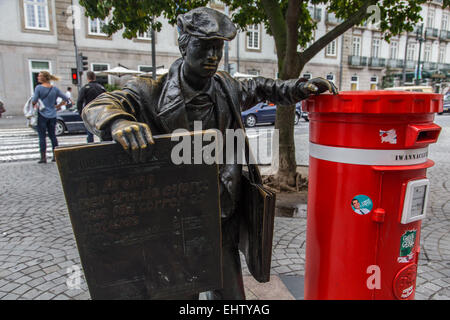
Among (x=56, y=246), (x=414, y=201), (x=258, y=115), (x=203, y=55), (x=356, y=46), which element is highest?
(x=356, y=46)

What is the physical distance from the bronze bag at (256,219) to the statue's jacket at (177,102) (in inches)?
2.9

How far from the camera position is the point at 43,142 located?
8.23m

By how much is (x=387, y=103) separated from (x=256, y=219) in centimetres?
85

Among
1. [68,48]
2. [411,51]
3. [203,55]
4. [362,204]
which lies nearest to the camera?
[203,55]

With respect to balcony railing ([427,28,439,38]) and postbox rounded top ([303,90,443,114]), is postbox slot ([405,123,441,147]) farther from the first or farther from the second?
balcony railing ([427,28,439,38])

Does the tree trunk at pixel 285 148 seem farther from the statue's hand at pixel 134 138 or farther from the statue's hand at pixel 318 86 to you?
the statue's hand at pixel 134 138

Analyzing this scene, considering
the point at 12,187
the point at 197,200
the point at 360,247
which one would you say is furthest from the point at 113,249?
the point at 12,187

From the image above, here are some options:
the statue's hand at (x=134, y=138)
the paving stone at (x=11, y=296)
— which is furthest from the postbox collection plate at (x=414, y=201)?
the paving stone at (x=11, y=296)

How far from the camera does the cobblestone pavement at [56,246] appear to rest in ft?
9.87

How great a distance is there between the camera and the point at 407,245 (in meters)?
1.89

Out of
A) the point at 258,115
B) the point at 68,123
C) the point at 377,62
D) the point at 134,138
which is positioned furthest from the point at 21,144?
the point at 377,62

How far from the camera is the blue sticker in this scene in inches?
70.7

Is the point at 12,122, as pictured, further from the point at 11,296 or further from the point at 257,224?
the point at 257,224
